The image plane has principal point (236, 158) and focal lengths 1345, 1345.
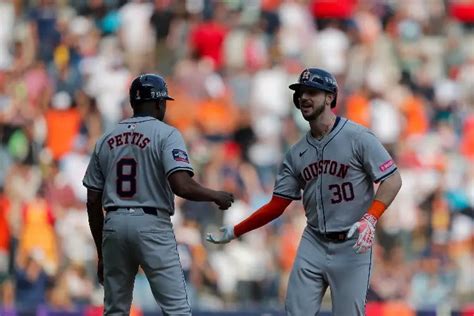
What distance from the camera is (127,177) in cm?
909

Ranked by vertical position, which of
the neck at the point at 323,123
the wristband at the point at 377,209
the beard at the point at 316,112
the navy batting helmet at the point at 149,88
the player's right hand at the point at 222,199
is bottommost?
the wristband at the point at 377,209

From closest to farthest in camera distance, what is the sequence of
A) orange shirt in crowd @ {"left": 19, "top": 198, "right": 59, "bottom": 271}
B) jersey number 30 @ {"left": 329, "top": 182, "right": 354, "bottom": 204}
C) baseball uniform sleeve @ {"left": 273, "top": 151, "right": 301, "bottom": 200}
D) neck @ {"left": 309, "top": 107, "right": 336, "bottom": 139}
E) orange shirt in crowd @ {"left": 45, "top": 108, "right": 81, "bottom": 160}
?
jersey number 30 @ {"left": 329, "top": 182, "right": 354, "bottom": 204} → neck @ {"left": 309, "top": 107, "right": 336, "bottom": 139} → baseball uniform sleeve @ {"left": 273, "top": 151, "right": 301, "bottom": 200} → orange shirt in crowd @ {"left": 19, "top": 198, "right": 59, "bottom": 271} → orange shirt in crowd @ {"left": 45, "top": 108, "right": 81, "bottom": 160}

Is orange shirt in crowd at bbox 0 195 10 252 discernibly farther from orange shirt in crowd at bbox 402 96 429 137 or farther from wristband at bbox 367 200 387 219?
wristband at bbox 367 200 387 219

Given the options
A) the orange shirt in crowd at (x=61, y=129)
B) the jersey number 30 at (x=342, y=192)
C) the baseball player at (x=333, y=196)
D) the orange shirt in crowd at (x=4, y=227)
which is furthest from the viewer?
the orange shirt in crowd at (x=61, y=129)

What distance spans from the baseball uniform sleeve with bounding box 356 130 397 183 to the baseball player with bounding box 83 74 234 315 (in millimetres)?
945

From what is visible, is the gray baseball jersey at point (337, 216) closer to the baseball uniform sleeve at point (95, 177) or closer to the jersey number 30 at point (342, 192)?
the jersey number 30 at point (342, 192)

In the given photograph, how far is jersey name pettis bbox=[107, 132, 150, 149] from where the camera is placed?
9031 mm

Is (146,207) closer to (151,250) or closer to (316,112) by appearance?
(151,250)

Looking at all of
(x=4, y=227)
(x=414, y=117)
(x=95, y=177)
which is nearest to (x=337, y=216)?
(x=95, y=177)

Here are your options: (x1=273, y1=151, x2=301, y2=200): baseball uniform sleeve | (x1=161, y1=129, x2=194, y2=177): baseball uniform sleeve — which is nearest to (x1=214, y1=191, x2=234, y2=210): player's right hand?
(x1=161, y1=129, x2=194, y2=177): baseball uniform sleeve

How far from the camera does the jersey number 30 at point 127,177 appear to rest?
9.06 metres

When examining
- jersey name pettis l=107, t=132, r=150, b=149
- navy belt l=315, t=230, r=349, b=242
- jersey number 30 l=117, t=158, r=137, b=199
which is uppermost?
jersey name pettis l=107, t=132, r=150, b=149

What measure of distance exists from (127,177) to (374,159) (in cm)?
166

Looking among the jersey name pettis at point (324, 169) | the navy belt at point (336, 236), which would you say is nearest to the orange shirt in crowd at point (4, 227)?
the jersey name pettis at point (324, 169)
